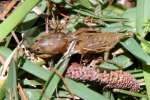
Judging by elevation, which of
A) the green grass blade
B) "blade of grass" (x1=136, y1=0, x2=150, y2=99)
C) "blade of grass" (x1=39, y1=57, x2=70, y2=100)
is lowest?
"blade of grass" (x1=39, y1=57, x2=70, y2=100)

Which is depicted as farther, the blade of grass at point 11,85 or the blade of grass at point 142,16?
the blade of grass at point 142,16

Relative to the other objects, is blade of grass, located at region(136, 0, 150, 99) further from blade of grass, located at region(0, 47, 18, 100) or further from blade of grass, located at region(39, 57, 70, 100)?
blade of grass, located at region(0, 47, 18, 100)

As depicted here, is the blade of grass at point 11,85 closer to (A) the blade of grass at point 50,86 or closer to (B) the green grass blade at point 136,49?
(A) the blade of grass at point 50,86

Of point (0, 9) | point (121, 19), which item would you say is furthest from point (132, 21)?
point (0, 9)

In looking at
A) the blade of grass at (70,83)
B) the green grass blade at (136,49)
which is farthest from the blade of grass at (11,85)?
the green grass blade at (136,49)

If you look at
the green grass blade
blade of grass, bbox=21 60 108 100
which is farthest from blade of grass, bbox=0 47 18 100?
the green grass blade

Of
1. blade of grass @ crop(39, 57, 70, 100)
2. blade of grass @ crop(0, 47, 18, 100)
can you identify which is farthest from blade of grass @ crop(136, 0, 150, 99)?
blade of grass @ crop(0, 47, 18, 100)

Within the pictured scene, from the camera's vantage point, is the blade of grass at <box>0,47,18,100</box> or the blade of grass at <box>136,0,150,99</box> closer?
the blade of grass at <box>0,47,18,100</box>

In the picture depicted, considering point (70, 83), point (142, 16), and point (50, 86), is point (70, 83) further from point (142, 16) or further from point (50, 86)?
point (142, 16)

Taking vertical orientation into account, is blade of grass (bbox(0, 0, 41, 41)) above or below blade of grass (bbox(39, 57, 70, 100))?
above

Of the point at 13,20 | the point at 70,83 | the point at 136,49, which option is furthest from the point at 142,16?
the point at 13,20

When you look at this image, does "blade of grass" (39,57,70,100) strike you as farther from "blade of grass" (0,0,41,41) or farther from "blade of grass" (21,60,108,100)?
"blade of grass" (0,0,41,41)
